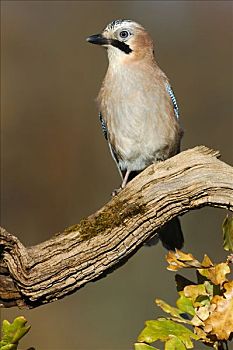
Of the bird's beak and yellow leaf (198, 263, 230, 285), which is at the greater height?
the bird's beak

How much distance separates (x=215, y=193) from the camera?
9.08 feet

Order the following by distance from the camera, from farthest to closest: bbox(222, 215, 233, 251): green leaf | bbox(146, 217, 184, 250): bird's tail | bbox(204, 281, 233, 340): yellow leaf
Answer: bbox(146, 217, 184, 250): bird's tail
bbox(222, 215, 233, 251): green leaf
bbox(204, 281, 233, 340): yellow leaf

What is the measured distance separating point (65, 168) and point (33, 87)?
→ 1.02m

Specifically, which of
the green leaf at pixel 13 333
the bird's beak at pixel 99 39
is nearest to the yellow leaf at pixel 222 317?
the green leaf at pixel 13 333

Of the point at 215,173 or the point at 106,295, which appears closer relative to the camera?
the point at 215,173

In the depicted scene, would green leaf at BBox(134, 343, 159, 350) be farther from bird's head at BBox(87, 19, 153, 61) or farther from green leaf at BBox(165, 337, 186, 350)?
bird's head at BBox(87, 19, 153, 61)

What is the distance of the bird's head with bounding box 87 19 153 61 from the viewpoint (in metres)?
4.01

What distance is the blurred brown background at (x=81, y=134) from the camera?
6.37 metres

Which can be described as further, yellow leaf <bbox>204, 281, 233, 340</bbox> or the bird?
the bird

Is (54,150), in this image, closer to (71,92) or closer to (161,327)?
(71,92)

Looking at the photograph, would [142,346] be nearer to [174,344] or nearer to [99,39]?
[174,344]

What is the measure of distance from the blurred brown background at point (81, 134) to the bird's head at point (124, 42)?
89.8 inches

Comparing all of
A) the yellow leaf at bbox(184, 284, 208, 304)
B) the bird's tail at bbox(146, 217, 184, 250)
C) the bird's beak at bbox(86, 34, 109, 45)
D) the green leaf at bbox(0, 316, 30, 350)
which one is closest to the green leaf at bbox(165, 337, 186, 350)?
the yellow leaf at bbox(184, 284, 208, 304)

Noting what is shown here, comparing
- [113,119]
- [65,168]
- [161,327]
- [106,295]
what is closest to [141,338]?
[161,327]
